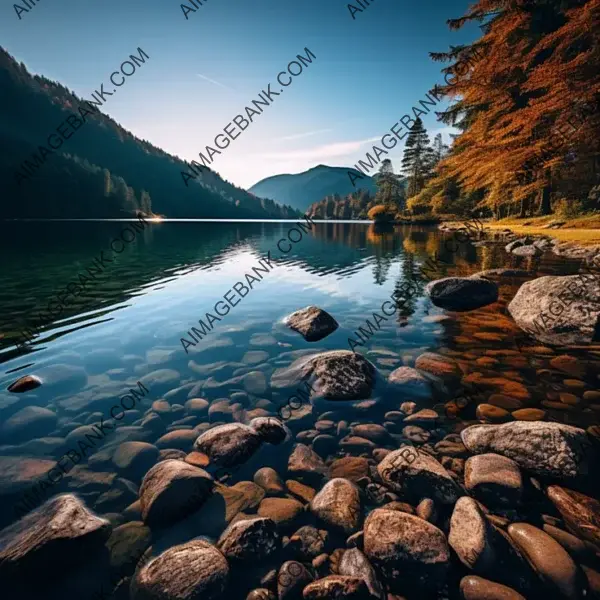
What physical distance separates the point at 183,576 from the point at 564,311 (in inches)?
373

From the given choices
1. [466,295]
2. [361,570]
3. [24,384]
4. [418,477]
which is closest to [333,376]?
[418,477]

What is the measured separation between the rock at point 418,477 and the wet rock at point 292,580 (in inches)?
57.5

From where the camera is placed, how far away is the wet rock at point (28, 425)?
16.2 ft

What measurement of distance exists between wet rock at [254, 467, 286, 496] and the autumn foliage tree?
22.7 metres

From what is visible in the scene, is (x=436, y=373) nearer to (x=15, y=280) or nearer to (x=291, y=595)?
(x=291, y=595)

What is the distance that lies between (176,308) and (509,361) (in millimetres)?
10601

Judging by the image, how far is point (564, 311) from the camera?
8023 millimetres

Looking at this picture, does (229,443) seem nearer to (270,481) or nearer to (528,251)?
(270,481)

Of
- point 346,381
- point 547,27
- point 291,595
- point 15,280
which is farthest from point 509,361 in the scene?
point 547,27

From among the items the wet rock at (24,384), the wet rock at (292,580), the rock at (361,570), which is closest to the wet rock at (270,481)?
the wet rock at (292,580)

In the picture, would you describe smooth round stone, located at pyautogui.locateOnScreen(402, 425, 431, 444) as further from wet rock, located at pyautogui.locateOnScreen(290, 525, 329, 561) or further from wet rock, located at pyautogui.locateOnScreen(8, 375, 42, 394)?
wet rock, located at pyautogui.locateOnScreen(8, 375, 42, 394)

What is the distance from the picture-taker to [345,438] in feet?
15.6

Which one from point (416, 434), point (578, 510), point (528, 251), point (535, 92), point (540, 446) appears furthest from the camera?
point (535, 92)

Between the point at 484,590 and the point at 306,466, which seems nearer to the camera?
the point at 484,590
